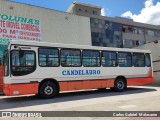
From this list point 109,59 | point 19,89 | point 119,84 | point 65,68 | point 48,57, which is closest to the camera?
point 19,89

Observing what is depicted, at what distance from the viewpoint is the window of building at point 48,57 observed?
11.5 meters

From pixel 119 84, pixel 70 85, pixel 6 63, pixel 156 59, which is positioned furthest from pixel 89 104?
pixel 156 59

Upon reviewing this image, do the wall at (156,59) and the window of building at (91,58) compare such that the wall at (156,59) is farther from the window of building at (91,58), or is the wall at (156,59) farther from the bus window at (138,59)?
the window of building at (91,58)

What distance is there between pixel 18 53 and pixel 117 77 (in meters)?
6.87

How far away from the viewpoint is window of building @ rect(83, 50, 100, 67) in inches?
516

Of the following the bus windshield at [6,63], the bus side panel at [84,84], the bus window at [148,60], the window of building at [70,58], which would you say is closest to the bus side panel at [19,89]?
the bus windshield at [6,63]

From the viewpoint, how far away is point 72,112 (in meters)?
7.67

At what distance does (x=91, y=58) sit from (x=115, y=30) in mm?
33571

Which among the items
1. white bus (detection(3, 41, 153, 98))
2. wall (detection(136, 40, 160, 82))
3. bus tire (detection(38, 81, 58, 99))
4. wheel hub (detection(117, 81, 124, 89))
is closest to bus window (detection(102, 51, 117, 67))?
white bus (detection(3, 41, 153, 98))

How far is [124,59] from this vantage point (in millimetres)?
15086

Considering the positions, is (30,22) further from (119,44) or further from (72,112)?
(119,44)

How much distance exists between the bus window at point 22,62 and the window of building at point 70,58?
Result: 1789 millimetres

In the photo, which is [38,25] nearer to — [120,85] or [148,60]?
[148,60]

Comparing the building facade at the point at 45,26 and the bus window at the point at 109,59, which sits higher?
the building facade at the point at 45,26
